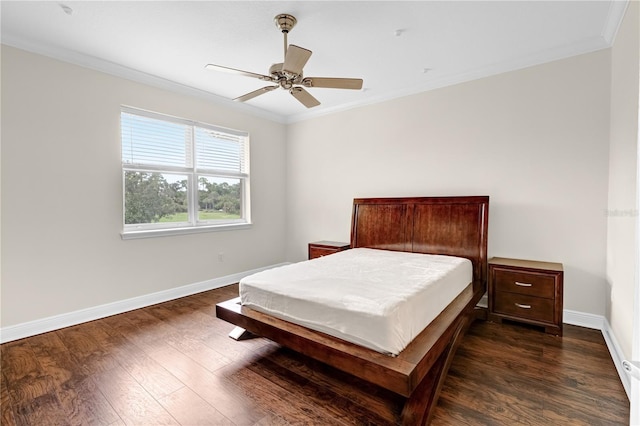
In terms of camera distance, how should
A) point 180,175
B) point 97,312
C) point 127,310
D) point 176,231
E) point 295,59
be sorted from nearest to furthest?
point 295,59, point 97,312, point 127,310, point 176,231, point 180,175

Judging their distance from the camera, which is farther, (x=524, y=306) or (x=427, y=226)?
(x=427, y=226)

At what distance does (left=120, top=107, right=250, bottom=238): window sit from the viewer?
3520 mm

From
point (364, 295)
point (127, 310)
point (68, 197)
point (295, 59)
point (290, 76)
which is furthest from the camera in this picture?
point (127, 310)

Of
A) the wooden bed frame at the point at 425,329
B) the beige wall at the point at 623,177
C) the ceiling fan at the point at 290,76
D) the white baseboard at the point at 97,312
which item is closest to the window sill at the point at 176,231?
the white baseboard at the point at 97,312

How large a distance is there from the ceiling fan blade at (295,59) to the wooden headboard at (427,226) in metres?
2.20

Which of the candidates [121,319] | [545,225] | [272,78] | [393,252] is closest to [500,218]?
[545,225]

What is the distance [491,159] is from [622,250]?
149 cm

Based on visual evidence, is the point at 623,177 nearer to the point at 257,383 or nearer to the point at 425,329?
the point at 425,329

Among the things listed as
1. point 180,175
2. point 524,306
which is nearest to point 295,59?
point 180,175

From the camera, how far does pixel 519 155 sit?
10.5ft

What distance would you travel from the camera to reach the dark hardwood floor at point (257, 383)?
1721 mm

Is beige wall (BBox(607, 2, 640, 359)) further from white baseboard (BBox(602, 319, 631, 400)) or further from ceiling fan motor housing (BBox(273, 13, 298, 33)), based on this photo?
ceiling fan motor housing (BBox(273, 13, 298, 33))

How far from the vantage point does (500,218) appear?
334 centimetres

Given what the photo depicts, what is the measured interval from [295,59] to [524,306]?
3.06 metres
